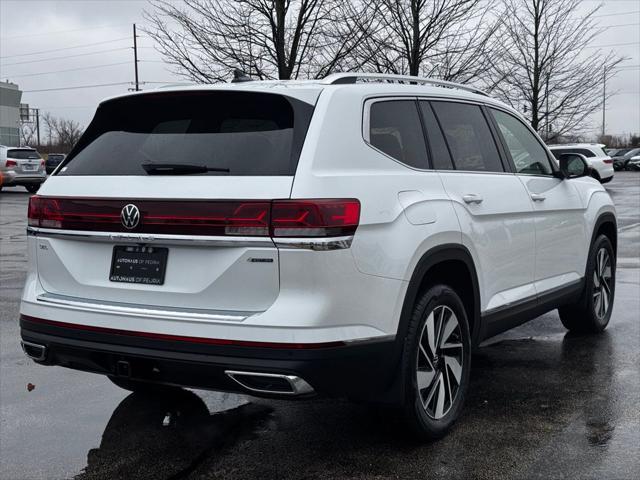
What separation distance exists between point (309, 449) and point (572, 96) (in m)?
30.2

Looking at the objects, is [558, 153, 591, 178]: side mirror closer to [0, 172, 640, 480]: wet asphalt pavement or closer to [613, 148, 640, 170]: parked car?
[0, 172, 640, 480]: wet asphalt pavement

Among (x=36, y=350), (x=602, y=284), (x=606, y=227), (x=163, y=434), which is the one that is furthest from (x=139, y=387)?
(x=606, y=227)

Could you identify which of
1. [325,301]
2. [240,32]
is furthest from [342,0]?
[325,301]

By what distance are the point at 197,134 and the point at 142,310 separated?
2.78ft

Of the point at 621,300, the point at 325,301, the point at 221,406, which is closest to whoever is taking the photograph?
the point at 325,301

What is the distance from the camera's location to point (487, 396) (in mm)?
4996

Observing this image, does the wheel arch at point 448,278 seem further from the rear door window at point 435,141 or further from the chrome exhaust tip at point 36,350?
the chrome exhaust tip at point 36,350

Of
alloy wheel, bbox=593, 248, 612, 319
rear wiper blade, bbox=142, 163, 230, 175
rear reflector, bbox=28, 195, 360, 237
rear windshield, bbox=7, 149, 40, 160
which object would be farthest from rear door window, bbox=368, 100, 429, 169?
rear windshield, bbox=7, 149, 40, 160

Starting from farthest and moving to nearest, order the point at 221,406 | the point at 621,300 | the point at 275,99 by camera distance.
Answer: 1. the point at 621,300
2. the point at 221,406
3. the point at 275,99

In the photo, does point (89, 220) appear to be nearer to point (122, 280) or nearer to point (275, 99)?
point (122, 280)

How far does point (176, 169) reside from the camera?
3.70 metres

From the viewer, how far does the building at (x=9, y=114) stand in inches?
4132

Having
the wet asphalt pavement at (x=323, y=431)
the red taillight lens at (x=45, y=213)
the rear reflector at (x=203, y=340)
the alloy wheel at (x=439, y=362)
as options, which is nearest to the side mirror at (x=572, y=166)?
the wet asphalt pavement at (x=323, y=431)

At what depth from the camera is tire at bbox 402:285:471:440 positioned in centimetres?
392
